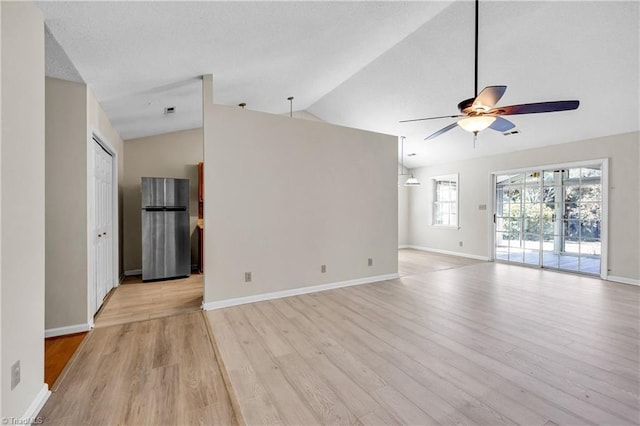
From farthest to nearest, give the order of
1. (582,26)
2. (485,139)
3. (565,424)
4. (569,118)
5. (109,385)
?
(485,139) → (569,118) → (582,26) → (109,385) → (565,424)

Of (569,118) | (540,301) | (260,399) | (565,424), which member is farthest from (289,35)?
(569,118)

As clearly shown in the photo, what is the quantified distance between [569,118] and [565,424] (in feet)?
16.4

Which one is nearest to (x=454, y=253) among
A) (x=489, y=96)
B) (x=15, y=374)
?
(x=489, y=96)

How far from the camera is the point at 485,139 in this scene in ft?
20.0

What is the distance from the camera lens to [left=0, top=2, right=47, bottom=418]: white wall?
145cm

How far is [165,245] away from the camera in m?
4.92

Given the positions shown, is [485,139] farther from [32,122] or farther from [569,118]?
[32,122]

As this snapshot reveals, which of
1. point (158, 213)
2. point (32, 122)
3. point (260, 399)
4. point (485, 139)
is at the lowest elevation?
point (260, 399)

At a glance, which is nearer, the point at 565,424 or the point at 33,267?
the point at 565,424

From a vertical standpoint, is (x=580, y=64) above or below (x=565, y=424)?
above

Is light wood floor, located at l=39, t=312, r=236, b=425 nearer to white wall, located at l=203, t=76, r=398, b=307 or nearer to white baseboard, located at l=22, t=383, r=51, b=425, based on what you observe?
white baseboard, located at l=22, t=383, r=51, b=425

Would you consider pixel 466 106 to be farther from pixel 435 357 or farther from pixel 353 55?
pixel 435 357

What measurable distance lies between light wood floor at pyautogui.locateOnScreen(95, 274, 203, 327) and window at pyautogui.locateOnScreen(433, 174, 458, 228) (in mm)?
6553

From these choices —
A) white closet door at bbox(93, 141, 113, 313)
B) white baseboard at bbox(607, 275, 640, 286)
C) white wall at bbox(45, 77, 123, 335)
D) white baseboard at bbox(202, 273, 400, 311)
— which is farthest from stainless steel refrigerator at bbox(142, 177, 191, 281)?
white baseboard at bbox(607, 275, 640, 286)
